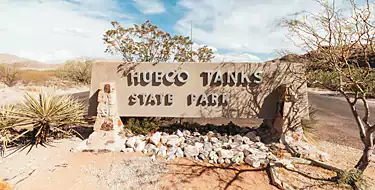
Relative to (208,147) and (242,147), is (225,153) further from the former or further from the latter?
(242,147)

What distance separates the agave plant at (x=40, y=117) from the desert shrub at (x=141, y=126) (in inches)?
58.0

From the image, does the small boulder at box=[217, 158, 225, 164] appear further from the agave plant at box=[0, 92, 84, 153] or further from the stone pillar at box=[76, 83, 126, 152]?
the agave plant at box=[0, 92, 84, 153]

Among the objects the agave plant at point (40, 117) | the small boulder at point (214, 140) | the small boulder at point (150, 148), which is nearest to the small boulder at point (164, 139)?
the small boulder at point (150, 148)

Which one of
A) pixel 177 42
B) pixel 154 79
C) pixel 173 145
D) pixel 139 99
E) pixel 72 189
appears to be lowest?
pixel 72 189

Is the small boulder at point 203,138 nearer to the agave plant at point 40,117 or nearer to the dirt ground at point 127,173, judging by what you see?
the dirt ground at point 127,173

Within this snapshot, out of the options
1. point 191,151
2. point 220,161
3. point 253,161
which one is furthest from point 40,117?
point 253,161

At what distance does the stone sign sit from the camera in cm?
604

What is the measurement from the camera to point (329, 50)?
13.5 ft

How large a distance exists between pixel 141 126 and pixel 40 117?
8.82ft

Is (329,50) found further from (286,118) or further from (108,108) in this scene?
(108,108)

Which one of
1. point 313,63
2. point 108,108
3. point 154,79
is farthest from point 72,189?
point 313,63

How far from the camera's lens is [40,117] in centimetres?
543

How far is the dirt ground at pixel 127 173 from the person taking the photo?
12.8ft

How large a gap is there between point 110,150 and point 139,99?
1.67m
